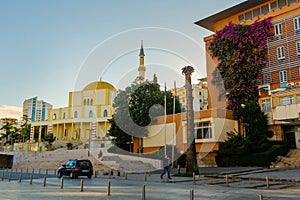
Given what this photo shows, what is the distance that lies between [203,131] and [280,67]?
11878 millimetres

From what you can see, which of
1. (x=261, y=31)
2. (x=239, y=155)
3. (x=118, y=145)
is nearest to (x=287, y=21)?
(x=261, y=31)

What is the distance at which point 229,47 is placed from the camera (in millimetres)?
38062

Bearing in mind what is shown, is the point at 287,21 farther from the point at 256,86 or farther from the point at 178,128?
the point at 178,128

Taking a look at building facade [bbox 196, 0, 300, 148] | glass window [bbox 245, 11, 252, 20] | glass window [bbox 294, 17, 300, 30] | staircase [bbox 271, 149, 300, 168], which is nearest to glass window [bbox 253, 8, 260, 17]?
building facade [bbox 196, 0, 300, 148]

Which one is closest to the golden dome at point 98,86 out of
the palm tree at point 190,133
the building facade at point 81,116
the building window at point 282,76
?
the building facade at point 81,116

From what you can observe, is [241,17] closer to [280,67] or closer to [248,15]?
[248,15]

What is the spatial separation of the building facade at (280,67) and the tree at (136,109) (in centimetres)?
723

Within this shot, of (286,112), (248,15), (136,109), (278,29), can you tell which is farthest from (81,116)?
(286,112)

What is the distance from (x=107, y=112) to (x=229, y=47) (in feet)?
129

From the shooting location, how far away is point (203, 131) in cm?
3306

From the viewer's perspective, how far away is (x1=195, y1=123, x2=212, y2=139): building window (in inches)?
1277

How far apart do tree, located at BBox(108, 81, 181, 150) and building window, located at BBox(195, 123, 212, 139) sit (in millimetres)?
7793

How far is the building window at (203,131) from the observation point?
3244 centimetres

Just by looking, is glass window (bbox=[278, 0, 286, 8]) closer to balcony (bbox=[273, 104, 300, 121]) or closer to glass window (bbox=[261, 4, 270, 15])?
glass window (bbox=[261, 4, 270, 15])
